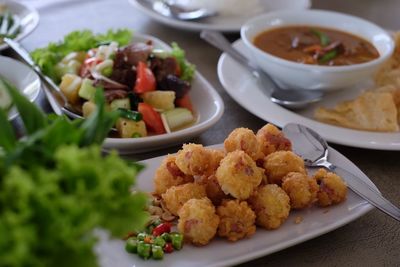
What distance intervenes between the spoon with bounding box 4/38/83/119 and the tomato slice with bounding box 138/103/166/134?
0.21 m

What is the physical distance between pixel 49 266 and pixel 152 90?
54.3 inches

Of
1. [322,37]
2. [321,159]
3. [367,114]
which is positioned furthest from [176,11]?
[321,159]

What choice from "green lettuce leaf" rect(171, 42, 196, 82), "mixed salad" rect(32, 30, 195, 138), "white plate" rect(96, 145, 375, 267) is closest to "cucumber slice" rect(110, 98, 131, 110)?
"mixed salad" rect(32, 30, 195, 138)

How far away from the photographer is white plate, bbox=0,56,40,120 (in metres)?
2.03

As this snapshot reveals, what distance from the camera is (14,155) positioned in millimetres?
872

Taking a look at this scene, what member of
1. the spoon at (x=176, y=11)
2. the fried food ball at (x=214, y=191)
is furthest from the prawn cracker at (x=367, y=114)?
the spoon at (x=176, y=11)

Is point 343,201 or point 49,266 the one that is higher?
point 49,266

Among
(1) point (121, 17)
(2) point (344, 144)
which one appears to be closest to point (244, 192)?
(2) point (344, 144)

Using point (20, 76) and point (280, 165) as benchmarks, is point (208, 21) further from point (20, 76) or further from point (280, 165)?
point (280, 165)

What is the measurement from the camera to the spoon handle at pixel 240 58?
2.34 meters

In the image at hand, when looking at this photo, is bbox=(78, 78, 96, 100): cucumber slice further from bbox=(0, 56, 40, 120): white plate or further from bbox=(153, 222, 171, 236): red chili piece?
bbox=(153, 222, 171, 236): red chili piece

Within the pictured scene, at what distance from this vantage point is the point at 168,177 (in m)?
1.57

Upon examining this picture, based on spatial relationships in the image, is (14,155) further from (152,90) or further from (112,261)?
(152,90)

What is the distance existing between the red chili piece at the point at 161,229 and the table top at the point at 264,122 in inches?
8.8
